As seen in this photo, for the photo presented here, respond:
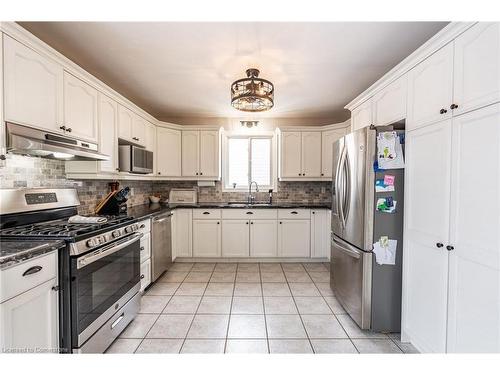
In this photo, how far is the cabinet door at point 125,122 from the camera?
269 cm

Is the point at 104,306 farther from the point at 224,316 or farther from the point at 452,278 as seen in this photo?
the point at 452,278

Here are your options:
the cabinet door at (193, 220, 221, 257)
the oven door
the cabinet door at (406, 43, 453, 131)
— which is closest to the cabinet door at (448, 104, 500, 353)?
the cabinet door at (406, 43, 453, 131)

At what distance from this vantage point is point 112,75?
2.64 metres

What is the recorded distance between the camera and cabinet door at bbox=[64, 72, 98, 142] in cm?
189

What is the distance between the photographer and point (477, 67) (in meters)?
1.24

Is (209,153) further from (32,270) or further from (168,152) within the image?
(32,270)

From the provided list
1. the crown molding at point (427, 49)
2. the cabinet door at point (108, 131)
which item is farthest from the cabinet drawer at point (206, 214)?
the crown molding at point (427, 49)

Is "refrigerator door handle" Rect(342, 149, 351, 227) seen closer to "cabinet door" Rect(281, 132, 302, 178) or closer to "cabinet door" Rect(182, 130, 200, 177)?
"cabinet door" Rect(281, 132, 302, 178)

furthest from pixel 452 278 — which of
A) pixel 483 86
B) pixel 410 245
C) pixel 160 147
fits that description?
pixel 160 147

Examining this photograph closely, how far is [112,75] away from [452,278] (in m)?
3.55

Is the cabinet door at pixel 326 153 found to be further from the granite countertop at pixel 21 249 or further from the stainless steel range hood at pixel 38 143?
the granite countertop at pixel 21 249

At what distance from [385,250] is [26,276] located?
2.36 m

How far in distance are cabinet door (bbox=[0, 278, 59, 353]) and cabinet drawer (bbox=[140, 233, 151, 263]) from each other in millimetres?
1208

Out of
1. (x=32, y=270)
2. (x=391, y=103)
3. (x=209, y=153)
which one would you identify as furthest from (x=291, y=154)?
(x=32, y=270)
